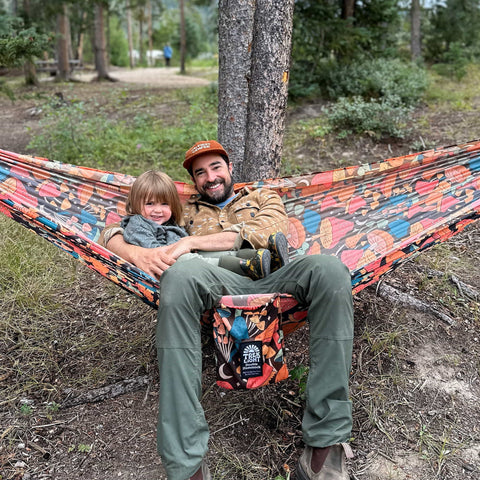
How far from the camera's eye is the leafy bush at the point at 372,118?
16.0 feet

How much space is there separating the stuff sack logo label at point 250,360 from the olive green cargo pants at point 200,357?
177 mm

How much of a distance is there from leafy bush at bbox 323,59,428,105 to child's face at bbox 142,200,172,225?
395 centimetres

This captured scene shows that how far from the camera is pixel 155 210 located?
2330mm

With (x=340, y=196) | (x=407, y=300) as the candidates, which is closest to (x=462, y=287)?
(x=407, y=300)

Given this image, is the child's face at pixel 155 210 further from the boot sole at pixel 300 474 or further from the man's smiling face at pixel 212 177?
the boot sole at pixel 300 474

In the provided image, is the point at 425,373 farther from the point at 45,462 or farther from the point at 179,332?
the point at 45,462

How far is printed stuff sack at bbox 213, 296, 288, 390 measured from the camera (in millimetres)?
1759

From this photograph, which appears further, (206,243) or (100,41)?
(100,41)

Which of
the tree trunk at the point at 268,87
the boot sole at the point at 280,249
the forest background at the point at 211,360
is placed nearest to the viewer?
the forest background at the point at 211,360

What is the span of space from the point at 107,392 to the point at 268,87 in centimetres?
186

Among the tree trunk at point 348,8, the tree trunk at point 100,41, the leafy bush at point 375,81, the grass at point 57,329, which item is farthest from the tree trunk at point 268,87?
the tree trunk at point 100,41

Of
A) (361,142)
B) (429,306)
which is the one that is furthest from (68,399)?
(361,142)

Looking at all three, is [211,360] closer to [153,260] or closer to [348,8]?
[153,260]

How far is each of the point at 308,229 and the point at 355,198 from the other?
13.1 inches
